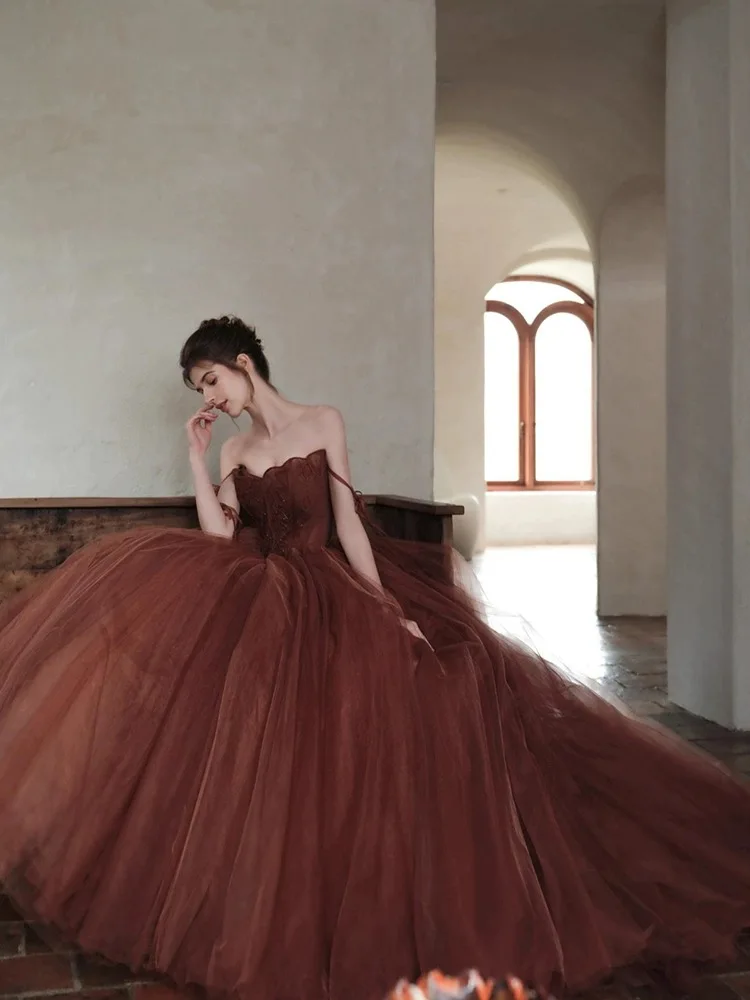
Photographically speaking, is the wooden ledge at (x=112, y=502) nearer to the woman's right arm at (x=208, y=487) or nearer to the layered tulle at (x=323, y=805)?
the woman's right arm at (x=208, y=487)

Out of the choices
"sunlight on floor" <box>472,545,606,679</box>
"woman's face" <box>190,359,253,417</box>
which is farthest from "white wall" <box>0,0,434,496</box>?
"sunlight on floor" <box>472,545,606,679</box>

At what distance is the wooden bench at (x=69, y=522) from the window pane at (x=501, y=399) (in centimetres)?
924

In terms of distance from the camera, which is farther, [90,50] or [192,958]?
[90,50]

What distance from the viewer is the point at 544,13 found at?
422cm

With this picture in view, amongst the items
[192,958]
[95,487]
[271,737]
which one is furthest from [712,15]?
[192,958]

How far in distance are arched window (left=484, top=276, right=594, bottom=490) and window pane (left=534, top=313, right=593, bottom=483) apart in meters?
0.01

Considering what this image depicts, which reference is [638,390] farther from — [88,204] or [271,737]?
[271,737]

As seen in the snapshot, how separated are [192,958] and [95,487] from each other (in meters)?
1.93

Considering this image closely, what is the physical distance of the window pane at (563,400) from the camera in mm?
12250

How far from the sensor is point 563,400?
12312 mm

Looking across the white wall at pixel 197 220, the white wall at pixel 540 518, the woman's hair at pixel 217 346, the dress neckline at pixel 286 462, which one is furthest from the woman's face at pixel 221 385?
the white wall at pixel 540 518

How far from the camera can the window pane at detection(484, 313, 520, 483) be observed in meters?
12.1

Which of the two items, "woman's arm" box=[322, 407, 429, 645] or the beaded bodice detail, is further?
the beaded bodice detail

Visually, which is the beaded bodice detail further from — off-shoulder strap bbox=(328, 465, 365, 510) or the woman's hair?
the woman's hair
